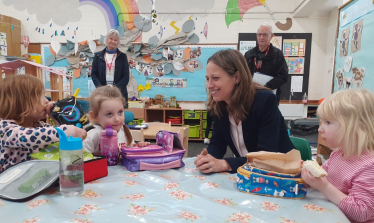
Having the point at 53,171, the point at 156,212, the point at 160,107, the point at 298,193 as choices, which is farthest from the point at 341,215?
the point at 160,107

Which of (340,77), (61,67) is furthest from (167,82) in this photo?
(340,77)

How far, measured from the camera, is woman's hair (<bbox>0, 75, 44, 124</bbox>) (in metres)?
1.00

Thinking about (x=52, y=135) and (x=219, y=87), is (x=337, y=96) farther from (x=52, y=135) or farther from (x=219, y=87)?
(x=52, y=135)

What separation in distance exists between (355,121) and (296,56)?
436cm

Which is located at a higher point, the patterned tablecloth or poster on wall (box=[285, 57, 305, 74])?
poster on wall (box=[285, 57, 305, 74])

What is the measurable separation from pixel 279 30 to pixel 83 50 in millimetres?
3997

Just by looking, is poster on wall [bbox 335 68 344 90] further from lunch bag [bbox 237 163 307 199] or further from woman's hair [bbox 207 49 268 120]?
lunch bag [bbox 237 163 307 199]

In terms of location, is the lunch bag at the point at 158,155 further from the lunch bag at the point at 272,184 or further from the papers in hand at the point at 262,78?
the papers in hand at the point at 262,78

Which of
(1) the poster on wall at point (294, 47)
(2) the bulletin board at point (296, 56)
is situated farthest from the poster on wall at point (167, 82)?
(1) the poster on wall at point (294, 47)

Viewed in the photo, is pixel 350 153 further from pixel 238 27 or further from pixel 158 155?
pixel 238 27

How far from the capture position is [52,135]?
2.93 ft

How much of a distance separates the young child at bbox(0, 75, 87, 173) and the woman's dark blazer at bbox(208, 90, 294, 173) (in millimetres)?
676

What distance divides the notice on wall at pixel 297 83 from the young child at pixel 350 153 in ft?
13.8

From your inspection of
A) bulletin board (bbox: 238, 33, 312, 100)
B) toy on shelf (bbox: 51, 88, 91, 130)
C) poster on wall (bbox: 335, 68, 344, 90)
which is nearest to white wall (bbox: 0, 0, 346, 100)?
bulletin board (bbox: 238, 33, 312, 100)
